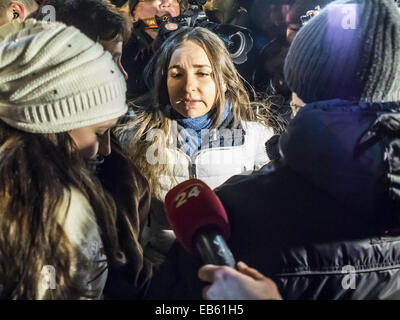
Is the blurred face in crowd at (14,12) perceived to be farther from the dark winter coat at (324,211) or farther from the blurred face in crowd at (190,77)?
the dark winter coat at (324,211)

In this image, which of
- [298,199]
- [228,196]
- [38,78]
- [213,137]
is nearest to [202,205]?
[228,196]

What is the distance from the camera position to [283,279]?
1061mm

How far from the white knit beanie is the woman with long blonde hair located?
0.53 ft

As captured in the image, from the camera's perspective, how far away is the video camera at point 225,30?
4.17 ft

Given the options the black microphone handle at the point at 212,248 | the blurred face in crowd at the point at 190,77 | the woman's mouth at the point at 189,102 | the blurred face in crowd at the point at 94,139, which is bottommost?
the black microphone handle at the point at 212,248

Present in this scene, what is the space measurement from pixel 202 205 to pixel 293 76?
0.35 m

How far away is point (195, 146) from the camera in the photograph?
1280 mm

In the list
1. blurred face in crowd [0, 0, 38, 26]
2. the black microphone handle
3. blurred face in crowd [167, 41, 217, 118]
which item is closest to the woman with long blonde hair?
blurred face in crowd [167, 41, 217, 118]

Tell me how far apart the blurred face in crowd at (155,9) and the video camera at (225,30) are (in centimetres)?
2

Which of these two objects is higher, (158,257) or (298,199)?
(298,199)

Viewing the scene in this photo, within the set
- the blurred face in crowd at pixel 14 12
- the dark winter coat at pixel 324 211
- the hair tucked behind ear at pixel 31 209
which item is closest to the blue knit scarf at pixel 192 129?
the dark winter coat at pixel 324 211

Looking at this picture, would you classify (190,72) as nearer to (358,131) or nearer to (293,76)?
(293,76)

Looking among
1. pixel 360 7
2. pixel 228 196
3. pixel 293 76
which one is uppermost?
pixel 360 7

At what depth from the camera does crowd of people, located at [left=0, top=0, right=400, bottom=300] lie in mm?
942
